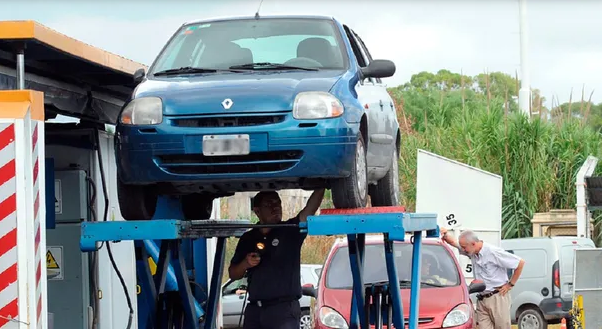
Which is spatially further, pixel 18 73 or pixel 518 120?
pixel 518 120

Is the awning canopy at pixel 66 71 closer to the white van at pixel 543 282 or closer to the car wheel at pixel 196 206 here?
the car wheel at pixel 196 206

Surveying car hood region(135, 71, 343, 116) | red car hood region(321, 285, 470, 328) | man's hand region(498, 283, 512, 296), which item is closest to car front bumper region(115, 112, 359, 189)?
car hood region(135, 71, 343, 116)

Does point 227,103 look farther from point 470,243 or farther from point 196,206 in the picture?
point 470,243

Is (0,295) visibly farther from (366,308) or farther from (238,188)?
(366,308)

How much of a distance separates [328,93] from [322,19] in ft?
4.29

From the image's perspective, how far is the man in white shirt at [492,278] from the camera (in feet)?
42.0

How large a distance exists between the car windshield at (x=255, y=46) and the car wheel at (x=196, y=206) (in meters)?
1.32

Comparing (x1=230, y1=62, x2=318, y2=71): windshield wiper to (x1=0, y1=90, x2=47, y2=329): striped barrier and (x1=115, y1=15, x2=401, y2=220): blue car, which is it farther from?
(x1=0, y1=90, x2=47, y2=329): striped barrier

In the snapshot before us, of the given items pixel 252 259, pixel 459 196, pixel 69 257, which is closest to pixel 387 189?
pixel 252 259

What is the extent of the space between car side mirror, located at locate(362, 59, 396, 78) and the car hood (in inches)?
20.7

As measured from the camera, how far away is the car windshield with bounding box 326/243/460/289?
40.0 ft

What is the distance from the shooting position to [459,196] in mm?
16484

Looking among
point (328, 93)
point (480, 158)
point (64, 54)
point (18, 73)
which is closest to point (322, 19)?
point (328, 93)

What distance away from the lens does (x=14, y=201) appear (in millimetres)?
5621
